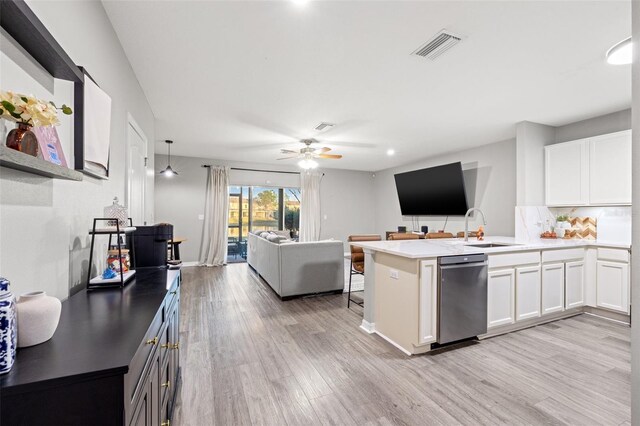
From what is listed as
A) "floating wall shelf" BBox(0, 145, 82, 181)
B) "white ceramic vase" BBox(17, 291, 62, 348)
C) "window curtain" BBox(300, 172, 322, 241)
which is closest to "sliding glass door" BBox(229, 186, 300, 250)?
"window curtain" BBox(300, 172, 322, 241)

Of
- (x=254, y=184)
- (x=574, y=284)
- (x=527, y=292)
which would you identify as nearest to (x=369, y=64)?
(x=527, y=292)

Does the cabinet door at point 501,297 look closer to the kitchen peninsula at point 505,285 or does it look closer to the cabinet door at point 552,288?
the kitchen peninsula at point 505,285

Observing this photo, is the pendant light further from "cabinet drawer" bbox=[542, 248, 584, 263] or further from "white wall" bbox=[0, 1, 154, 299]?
"cabinet drawer" bbox=[542, 248, 584, 263]

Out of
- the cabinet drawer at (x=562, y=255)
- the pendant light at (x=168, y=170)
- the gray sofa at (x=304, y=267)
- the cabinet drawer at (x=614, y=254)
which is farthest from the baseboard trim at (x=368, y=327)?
the pendant light at (x=168, y=170)

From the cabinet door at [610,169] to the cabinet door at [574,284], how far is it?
92 centimetres

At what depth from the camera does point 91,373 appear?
2.27ft

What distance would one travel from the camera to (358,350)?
260cm

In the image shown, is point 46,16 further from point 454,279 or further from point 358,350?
point 454,279

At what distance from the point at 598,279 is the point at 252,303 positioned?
4575 millimetres

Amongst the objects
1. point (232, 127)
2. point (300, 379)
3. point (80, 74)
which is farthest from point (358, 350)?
point (232, 127)

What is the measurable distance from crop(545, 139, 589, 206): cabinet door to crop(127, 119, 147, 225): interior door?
17.9ft

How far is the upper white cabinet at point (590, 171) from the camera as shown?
344 centimetres

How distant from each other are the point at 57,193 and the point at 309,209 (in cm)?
658

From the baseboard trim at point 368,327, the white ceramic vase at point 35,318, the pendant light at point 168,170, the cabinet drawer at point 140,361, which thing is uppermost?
the pendant light at point 168,170
